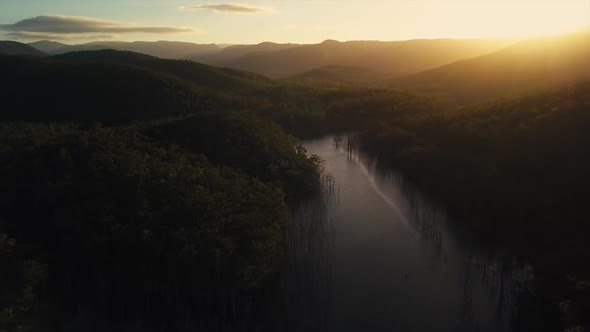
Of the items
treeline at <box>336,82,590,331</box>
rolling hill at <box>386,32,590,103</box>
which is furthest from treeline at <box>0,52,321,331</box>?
rolling hill at <box>386,32,590,103</box>

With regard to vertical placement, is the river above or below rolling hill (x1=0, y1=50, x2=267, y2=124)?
below

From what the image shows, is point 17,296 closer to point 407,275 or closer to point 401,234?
point 407,275

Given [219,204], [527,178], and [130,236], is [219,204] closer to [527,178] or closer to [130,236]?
[130,236]

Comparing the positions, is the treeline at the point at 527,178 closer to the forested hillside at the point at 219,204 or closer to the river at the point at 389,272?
the forested hillside at the point at 219,204

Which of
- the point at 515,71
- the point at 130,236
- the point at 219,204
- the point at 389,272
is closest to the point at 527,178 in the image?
Answer: the point at 389,272

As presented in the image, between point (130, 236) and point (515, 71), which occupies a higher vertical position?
point (515, 71)

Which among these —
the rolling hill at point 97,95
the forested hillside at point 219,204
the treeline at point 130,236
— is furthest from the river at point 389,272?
the rolling hill at point 97,95

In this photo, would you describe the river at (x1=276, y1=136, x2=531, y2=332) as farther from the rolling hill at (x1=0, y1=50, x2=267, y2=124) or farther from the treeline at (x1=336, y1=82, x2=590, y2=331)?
the rolling hill at (x1=0, y1=50, x2=267, y2=124)

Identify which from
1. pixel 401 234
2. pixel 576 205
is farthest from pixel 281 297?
pixel 576 205
